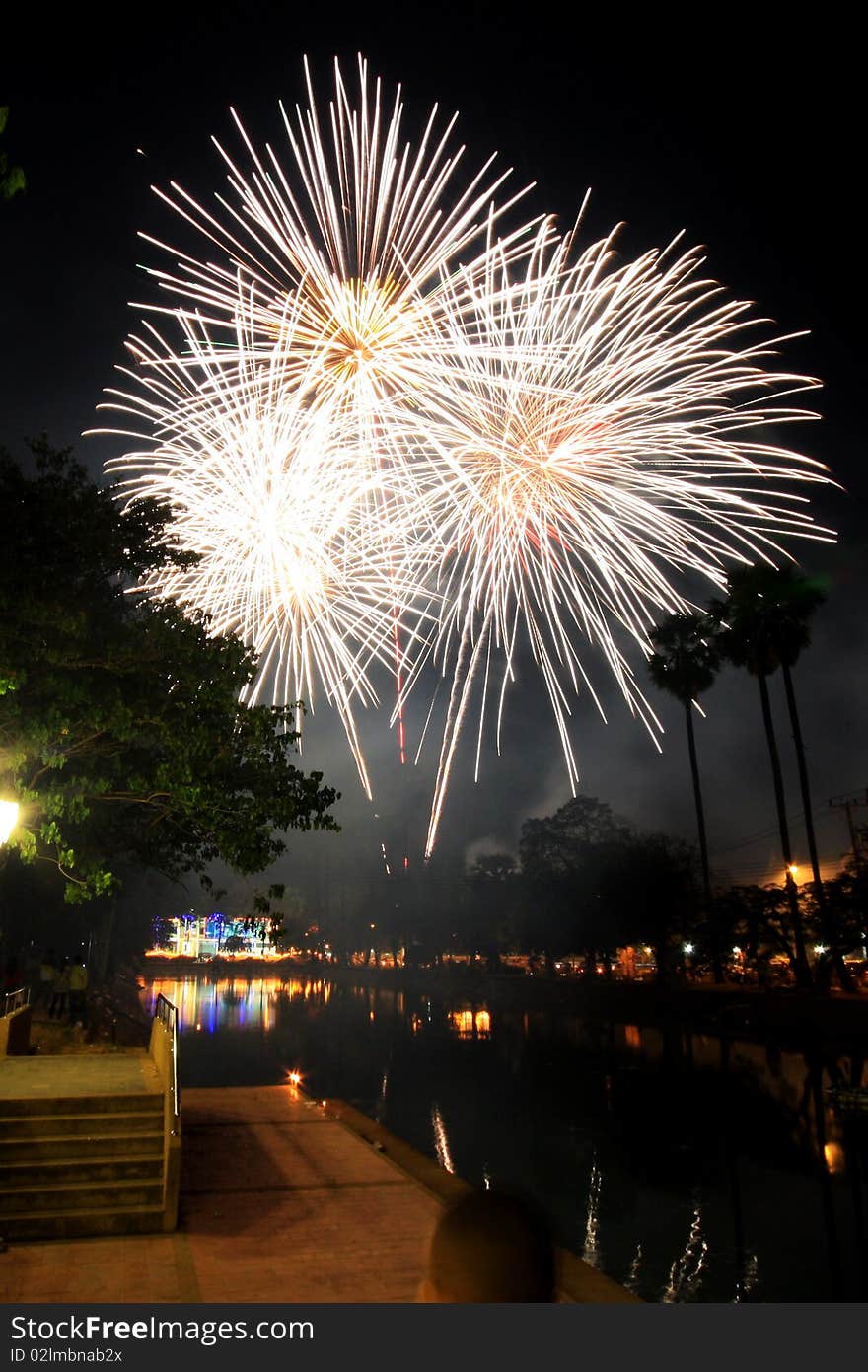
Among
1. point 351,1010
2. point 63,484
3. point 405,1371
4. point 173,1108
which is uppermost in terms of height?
point 63,484

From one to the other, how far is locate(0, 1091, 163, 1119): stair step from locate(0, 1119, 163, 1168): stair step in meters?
0.24

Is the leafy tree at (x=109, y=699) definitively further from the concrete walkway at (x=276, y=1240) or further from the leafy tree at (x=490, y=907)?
the leafy tree at (x=490, y=907)

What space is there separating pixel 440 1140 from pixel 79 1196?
1295 cm

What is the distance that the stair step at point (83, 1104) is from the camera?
10.1 m

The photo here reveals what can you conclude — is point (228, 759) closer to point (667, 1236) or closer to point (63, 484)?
point (63, 484)

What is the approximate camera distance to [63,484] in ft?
43.8

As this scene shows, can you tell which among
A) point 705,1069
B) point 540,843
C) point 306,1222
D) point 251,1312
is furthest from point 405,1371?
point 540,843

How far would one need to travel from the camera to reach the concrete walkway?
24.1 ft

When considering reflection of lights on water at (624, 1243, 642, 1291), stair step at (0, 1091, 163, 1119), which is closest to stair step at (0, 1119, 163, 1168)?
stair step at (0, 1091, 163, 1119)

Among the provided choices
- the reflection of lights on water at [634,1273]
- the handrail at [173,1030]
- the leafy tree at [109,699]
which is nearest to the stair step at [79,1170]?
the handrail at [173,1030]

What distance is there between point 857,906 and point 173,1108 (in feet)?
131

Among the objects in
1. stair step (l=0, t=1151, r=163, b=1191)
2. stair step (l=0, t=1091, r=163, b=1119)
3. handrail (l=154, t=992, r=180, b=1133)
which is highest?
handrail (l=154, t=992, r=180, b=1133)

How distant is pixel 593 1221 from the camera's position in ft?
47.5

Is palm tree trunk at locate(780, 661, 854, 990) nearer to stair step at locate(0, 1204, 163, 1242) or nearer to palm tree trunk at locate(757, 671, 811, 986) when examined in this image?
palm tree trunk at locate(757, 671, 811, 986)
